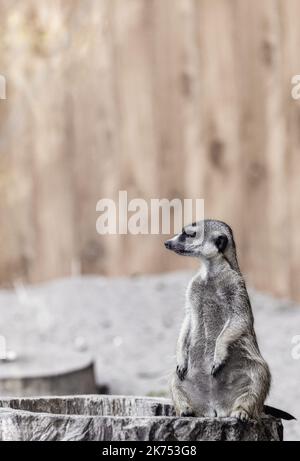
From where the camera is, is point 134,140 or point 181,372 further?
point 134,140

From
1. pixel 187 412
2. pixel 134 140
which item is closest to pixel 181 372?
pixel 187 412

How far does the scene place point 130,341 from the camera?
479cm

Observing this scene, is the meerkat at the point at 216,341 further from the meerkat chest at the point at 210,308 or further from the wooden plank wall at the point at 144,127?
the wooden plank wall at the point at 144,127

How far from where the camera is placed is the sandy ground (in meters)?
4.44

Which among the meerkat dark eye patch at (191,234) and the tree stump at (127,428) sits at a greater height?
the meerkat dark eye patch at (191,234)

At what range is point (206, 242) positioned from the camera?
7.25ft

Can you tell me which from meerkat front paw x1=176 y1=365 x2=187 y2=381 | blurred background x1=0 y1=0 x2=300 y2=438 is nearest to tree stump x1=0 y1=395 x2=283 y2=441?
meerkat front paw x1=176 y1=365 x2=187 y2=381

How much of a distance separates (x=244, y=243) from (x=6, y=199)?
1377mm

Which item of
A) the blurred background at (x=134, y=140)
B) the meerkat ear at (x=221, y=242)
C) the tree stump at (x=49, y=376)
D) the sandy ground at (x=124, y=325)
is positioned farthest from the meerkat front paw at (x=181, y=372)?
the blurred background at (x=134, y=140)

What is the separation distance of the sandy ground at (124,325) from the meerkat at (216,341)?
6.40ft

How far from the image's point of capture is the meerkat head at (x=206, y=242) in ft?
7.20

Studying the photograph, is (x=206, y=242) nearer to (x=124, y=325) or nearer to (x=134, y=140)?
(x=124, y=325)

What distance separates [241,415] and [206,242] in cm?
36

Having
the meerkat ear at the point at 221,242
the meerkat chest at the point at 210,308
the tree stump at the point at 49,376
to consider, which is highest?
the meerkat ear at the point at 221,242
